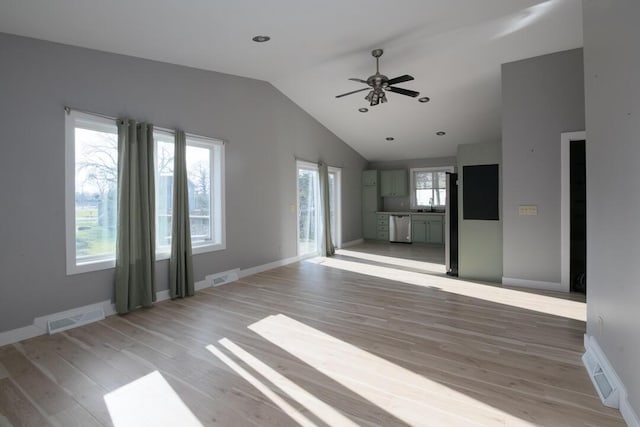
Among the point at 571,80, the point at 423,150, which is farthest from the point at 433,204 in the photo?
the point at 571,80

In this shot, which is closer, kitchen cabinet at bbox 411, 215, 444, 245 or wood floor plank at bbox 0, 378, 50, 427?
wood floor plank at bbox 0, 378, 50, 427

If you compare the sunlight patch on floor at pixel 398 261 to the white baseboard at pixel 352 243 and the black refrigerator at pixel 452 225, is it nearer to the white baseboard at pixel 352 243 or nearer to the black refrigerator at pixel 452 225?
the black refrigerator at pixel 452 225

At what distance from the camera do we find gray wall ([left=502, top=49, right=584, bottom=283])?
4164 millimetres

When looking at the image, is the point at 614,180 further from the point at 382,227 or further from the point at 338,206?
the point at 382,227

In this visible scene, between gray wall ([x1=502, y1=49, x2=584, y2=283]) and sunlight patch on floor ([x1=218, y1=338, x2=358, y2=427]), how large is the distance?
12.5 ft

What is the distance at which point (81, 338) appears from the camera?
2.83m

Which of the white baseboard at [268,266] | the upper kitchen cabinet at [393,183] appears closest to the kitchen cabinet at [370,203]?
the upper kitchen cabinet at [393,183]

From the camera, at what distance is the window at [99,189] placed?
3135 millimetres

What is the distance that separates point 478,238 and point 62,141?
5.31 metres

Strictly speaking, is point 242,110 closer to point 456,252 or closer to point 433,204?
point 456,252

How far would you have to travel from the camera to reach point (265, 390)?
2.02m

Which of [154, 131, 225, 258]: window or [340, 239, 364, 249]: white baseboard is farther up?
[154, 131, 225, 258]: window

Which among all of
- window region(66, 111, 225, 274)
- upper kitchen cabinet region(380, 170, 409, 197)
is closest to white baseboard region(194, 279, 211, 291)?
window region(66, 111, 225, 274)

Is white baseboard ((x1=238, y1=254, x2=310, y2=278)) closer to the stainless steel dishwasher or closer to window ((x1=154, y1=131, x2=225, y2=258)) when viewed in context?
window ((x1=154, y1=131, x2=225, y2=258))
